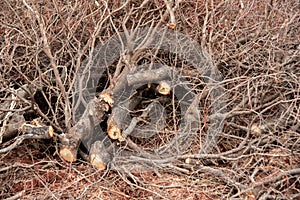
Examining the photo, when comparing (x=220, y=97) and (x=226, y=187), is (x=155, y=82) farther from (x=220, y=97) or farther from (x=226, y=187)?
(x=226, y=187)

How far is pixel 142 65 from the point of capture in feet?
11.8

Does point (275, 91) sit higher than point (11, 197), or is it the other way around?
point (275, 91)

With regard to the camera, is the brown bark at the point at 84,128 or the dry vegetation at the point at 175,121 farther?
the brown bark at the point at 84,128

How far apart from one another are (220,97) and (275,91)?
65 cm

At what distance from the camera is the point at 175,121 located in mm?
3412

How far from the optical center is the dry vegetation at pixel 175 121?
2.85m

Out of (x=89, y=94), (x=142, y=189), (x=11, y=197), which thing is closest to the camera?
(x=11, y=197)

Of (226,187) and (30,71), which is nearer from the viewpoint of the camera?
(226,187)

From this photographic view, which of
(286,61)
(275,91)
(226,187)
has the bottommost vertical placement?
(226,187)

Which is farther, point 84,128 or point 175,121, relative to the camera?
point 175,121

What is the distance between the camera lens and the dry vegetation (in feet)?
9.34

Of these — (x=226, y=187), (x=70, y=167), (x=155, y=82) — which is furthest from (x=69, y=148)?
(x=226, y=187)

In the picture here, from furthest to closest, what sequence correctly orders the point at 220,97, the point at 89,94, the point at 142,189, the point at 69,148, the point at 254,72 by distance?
the point at 254,72 → the point at 89,94 → the point at 220,97 → the point at 69,148 → the point at 142,189

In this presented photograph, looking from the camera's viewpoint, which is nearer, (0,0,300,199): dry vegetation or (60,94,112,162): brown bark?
(0,0,300,199): dry vegetation
